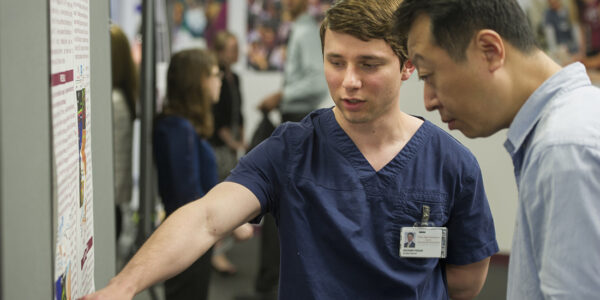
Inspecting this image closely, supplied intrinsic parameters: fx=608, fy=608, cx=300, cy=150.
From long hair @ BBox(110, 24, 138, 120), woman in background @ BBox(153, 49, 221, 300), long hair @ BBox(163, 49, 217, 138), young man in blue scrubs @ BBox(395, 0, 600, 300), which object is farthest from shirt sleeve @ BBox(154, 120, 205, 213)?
young man in blue scrubs @ BBox(395, 0, 600, 300)

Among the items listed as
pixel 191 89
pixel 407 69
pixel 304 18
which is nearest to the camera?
pixel 407 69

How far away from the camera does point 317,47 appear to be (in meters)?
3.52

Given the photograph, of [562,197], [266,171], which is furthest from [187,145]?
[562,197]

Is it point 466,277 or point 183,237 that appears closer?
point 183,237

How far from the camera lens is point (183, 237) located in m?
1.08

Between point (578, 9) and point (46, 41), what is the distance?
4492 mm

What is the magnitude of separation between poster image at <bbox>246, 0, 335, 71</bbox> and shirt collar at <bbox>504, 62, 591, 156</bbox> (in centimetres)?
497

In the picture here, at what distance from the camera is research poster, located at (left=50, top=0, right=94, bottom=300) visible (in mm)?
881

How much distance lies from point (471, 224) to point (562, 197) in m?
0.50

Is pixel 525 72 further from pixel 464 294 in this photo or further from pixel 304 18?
pixel 304 18

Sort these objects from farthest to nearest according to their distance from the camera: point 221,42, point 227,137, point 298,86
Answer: point 221,42 < point 227,137 < point 298,86

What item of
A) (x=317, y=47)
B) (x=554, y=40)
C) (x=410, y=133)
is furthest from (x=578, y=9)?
(x=410, y=133)

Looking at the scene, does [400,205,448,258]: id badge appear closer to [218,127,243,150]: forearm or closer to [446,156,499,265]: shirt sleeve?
[446,156,499,265]: shirt sleeve

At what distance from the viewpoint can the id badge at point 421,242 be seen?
1206 mm
